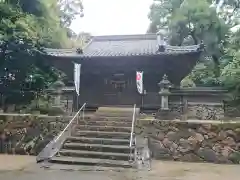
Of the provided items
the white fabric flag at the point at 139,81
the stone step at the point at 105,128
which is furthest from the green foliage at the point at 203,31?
the stone step at the point at 105,128

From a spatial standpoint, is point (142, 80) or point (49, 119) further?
point (142, 80)

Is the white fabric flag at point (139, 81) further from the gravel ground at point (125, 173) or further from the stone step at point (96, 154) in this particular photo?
the stone step at point (96, 154)

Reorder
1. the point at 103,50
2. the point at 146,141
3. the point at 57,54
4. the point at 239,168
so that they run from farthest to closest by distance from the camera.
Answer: the point at 103,50 → the point at 57,54 → the point at 146,141 → the point at 239,168

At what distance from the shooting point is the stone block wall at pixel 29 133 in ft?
38.9

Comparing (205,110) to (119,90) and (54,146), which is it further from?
(54,146)

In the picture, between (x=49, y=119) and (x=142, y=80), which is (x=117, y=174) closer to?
(x=49, y=119)

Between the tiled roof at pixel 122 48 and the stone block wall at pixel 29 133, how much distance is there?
246 inches

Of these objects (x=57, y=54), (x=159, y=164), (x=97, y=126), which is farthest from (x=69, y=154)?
(x=57, y=54)

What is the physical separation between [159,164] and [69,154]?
116 inches

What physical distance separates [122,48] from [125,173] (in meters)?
12.3

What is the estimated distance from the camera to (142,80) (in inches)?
670

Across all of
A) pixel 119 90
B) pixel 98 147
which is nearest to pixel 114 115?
pixel 98 147

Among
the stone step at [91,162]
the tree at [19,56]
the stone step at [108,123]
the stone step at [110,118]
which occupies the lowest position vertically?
the stone step at [91,162]

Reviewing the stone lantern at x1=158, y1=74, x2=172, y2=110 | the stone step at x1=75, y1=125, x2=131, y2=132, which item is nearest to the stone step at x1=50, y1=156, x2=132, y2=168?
the stone step at x1=75, y1=125, x2=131, y2=132
